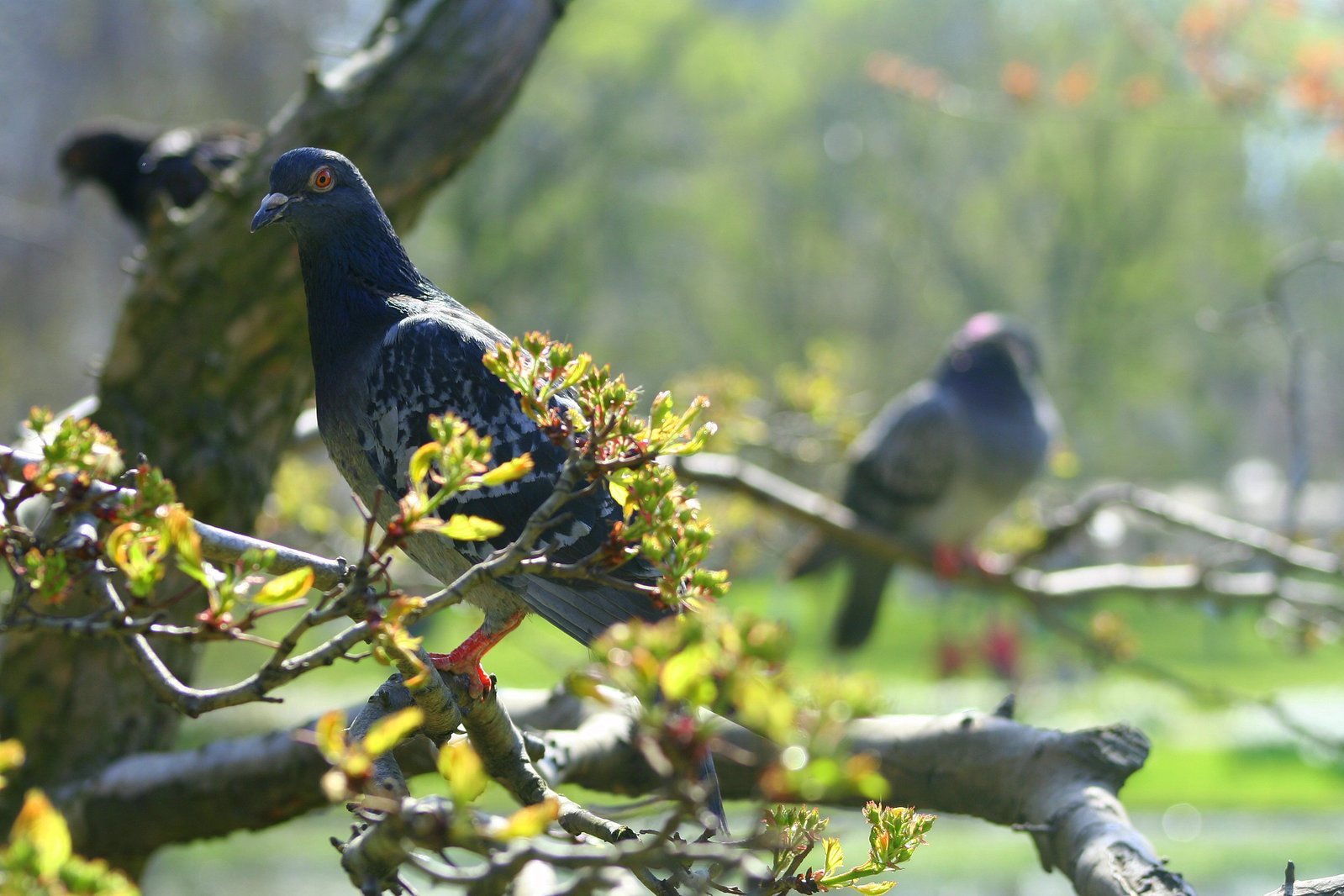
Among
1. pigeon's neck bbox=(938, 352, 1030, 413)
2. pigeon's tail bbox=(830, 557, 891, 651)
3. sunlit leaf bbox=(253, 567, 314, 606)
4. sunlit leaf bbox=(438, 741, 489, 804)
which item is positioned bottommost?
sunlit leaf bbox=(438, 741, 489, 804)

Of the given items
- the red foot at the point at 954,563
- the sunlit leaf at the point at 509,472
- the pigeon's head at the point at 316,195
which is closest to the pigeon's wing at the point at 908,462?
the red foot at the point at 954,563

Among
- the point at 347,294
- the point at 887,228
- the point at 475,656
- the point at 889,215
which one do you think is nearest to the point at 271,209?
the point at 347,294

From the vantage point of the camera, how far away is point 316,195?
2465 millimetres

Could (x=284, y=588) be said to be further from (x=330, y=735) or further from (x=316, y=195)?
(x=316, y=195)

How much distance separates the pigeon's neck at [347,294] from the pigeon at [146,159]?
1.98 meters

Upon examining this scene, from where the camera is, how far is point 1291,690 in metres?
15.9

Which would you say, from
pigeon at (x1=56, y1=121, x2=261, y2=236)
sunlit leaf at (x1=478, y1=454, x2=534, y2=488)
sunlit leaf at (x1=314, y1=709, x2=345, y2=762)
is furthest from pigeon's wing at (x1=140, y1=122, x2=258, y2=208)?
sunlit leaf at (x1=314, y1=709, x2=345, y2=762)

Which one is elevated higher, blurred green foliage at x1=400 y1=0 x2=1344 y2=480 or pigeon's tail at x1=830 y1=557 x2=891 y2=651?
blurred green foliage at x1=400 y1=0 x2=1344 y2=480

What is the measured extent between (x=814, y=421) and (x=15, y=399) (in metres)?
10.9

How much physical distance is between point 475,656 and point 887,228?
68.4 ft

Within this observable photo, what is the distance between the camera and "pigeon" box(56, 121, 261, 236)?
4.73 meters

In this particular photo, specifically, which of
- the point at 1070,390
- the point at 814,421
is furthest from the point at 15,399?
the point at 1070,390

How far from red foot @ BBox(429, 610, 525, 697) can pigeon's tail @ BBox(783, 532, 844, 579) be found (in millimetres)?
4593

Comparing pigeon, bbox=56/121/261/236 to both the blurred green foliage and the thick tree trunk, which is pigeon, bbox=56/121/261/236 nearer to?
the thick tree trunk
